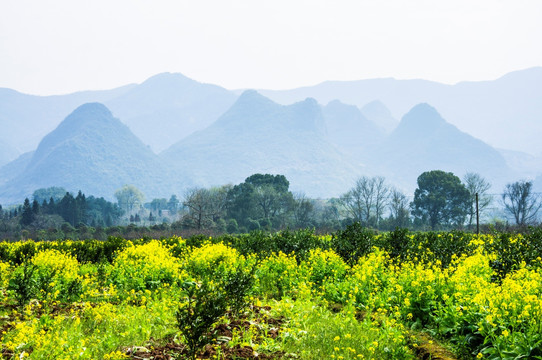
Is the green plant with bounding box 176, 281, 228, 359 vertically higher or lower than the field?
higher

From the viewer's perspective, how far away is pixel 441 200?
65.8 metres

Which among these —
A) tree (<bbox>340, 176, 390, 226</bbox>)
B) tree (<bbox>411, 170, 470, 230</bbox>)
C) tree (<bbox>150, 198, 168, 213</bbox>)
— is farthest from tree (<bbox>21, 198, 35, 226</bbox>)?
tree (<bbox>150, 198, 168, 213</bbox>)

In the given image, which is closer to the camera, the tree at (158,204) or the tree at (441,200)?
the tree at (441,200)

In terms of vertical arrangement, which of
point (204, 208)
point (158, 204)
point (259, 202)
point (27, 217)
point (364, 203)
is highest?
point (259, 202)

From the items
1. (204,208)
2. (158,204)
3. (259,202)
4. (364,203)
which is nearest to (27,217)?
(204,208)

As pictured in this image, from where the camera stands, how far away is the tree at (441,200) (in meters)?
66.1

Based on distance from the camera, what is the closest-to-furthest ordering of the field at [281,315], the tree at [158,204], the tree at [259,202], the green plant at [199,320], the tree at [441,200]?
the green plant at [199,320] → the field at [281,315] → the tree at [441,200] → the tree at [259,202] → the tree at [158,204]

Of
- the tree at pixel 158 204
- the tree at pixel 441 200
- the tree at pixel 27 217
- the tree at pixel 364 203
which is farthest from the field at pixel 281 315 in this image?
the tree at pixel 158 204

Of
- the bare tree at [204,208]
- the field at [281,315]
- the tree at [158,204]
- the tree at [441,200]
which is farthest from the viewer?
the tree at [158,204]

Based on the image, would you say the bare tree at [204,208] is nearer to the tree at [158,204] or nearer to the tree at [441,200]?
the tree at [441,200]

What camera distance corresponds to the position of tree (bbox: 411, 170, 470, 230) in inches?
2601

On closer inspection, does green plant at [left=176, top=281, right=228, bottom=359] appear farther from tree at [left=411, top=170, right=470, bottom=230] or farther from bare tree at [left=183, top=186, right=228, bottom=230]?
tree at [left=411, top=170, right=470, bottom=230]

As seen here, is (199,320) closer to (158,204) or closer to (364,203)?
(364,203)

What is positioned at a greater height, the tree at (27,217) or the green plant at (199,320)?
the green plant at (199,320)
